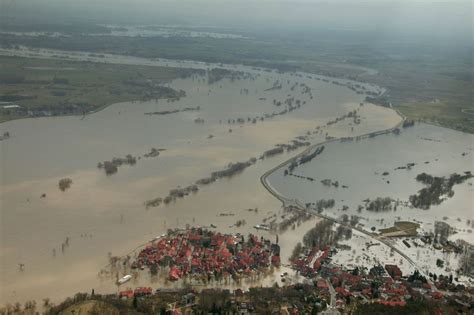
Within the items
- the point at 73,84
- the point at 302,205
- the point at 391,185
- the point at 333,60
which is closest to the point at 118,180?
the point at 302,205

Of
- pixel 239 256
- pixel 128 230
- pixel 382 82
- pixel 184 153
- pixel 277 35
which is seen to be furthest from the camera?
pixel 277 35

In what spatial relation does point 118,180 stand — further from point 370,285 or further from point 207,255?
point 370,285

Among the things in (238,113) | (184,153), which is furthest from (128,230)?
(238,113)

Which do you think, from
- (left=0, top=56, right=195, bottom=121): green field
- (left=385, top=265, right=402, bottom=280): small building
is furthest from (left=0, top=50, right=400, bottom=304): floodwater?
(left=385, top=265, right=402, bottom=280): small building

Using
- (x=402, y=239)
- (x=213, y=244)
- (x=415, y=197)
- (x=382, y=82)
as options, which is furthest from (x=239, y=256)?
(x=382, y=82)

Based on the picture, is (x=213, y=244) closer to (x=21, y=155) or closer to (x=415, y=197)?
(x=415, y=197)

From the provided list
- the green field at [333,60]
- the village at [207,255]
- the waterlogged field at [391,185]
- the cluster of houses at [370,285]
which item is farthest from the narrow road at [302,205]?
the green field at [333,60]

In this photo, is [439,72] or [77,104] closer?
[77,104]

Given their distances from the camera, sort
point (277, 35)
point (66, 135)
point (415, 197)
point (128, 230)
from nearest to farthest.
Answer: point (128, 230) < point (415, 197) < point (66, 135) < point (277, 35)
